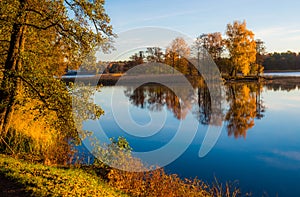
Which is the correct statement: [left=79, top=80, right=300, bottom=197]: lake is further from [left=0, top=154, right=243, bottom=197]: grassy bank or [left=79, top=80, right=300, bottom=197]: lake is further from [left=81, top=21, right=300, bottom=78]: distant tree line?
[left=81, top=21, right=300, bottom=78]: distant tree line

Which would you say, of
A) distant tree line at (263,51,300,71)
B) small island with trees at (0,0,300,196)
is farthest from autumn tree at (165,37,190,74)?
distant tree line at (263,51,300,71)

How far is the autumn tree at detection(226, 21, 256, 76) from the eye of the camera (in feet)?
218

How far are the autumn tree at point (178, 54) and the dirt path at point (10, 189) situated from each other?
47.2 meters

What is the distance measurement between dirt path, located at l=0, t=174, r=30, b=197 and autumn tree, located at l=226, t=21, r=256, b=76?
6405 centimetres

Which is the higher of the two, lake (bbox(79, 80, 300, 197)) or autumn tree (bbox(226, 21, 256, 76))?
autumn tree (bbox(226, 21, 256, 76))

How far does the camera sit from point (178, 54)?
6134cm

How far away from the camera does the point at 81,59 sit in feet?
37.3

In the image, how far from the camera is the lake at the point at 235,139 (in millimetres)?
13352

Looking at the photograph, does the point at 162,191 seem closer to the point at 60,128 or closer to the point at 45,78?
the point at 60,128

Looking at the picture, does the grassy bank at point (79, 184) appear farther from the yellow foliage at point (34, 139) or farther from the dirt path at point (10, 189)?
the yellow foliage at point (34, 139)

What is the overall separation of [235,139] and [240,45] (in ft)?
170

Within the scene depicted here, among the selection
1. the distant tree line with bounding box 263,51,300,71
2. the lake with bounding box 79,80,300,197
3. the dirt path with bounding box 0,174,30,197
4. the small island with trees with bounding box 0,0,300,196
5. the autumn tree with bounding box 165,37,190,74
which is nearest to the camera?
the dirt path with bounding box 0,174,30,197

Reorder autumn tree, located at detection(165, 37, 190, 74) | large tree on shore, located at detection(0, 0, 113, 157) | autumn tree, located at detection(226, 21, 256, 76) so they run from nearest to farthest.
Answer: large tree on shore, located at detection(0, 0, 113, 157) → autumn tree, located at detection(165, 37, 190, 74) → autumn tree, located at detection(226, 21, 256, 76)

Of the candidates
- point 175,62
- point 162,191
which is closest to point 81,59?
point 162,191
